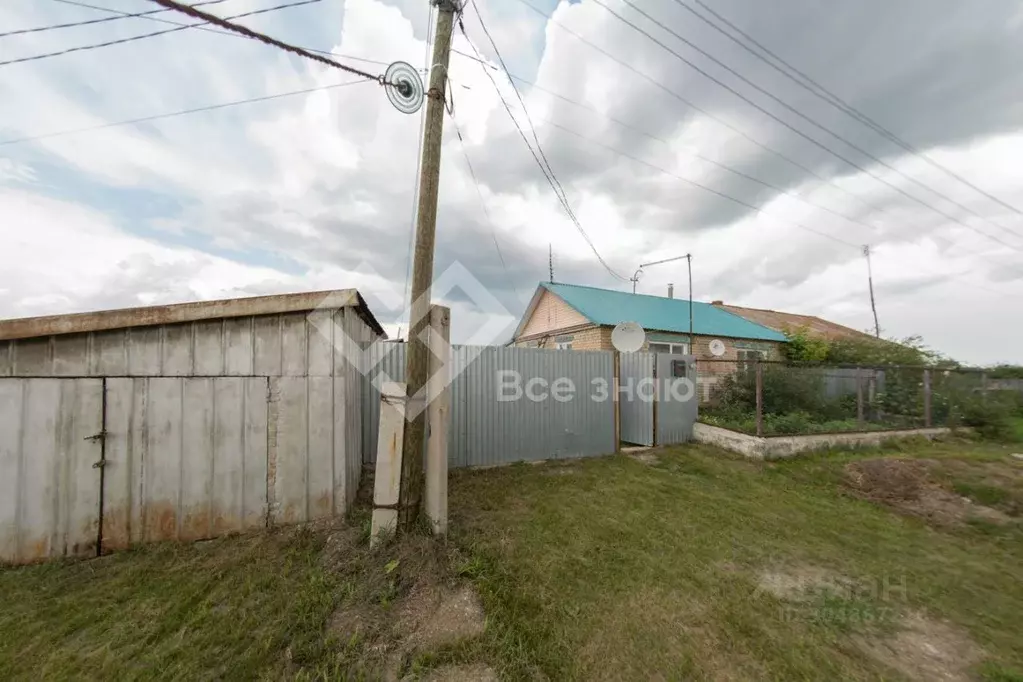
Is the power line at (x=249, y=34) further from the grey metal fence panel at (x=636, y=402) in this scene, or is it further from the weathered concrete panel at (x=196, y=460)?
the grey metal fence panel at (x=636, y=402)

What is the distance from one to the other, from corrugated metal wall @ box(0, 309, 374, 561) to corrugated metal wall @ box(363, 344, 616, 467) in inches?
74.4

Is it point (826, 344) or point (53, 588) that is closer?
point (53, 588)

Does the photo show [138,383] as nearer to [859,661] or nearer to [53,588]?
[53,588]

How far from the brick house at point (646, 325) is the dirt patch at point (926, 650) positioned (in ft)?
29.1

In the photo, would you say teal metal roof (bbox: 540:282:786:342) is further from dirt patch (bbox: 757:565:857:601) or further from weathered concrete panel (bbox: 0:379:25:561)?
weathered concrete panel (bbox: 0:379:25:561)

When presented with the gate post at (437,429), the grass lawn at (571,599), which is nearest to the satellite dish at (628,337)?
the grass lawn at (571,599)

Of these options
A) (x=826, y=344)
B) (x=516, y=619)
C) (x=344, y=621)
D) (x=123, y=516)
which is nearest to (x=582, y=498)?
(x=516, y=619)

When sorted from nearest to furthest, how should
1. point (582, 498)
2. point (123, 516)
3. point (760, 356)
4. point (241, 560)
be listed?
point (241, 560) → point (123, 516) → point (582, 498) → point (760, 356)

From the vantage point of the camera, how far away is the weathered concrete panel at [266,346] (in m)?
3.88

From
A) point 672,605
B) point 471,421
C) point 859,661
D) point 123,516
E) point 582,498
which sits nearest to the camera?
point 859,661

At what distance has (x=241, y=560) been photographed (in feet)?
10.9

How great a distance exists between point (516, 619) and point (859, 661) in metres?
2.24

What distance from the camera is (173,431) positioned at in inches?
145

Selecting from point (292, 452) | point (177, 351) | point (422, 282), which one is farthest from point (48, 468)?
point (422, 282)
